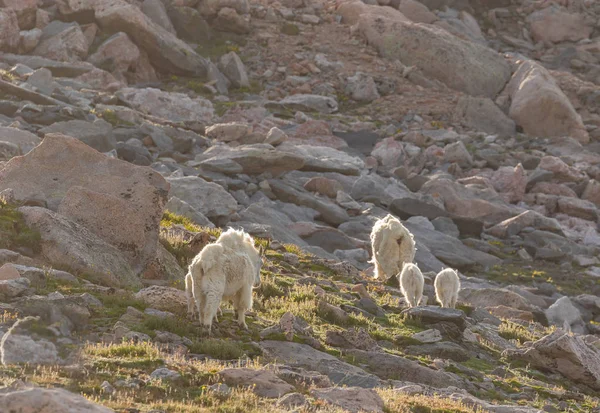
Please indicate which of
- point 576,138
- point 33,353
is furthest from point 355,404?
point 576,138

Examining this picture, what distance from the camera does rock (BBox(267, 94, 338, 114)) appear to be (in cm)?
5469

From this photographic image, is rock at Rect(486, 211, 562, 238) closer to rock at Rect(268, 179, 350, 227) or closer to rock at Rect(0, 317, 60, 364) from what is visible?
rock at Rect(268, 179, 350, 227)

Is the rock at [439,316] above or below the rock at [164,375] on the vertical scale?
below

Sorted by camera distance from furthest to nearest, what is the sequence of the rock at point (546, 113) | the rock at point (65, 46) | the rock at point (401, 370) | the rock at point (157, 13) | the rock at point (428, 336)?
the rock at point (157, 13) → the rock at point (546, 113) → the rock at point (65, 46) → the rock at point (428, 336) → the rock at point (401, 370)

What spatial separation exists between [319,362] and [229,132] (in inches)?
1155

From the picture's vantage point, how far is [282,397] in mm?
10469

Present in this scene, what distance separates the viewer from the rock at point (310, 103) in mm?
54688

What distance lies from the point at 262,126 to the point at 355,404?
36.7m

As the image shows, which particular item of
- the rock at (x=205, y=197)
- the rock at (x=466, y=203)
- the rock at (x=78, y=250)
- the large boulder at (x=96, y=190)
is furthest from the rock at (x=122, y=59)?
the rock at (x=78, y=250)

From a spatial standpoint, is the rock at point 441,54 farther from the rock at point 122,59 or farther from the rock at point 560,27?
the rock at point 122,59

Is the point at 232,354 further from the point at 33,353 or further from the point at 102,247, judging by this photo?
the point at 102,247

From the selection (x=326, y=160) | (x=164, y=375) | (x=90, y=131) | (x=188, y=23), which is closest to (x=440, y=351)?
(x=164, y=375)

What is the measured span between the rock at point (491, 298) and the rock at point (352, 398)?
16.1 metres

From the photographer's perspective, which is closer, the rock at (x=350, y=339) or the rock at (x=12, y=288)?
the rock at (x=12, y=288)
